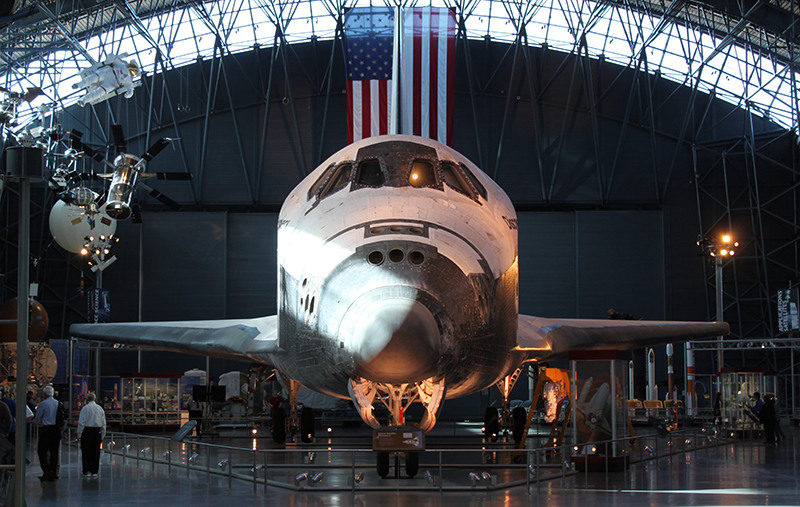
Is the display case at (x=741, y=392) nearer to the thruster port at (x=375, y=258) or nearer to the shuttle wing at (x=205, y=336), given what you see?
the shuttle wing at (x=205, y=336)

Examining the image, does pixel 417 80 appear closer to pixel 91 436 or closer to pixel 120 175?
pixel 120 175

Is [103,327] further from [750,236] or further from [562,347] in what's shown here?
A: [750,236]

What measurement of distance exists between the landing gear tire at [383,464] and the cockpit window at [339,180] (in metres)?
2.71

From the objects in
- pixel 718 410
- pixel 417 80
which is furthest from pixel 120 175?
pixel 718 410

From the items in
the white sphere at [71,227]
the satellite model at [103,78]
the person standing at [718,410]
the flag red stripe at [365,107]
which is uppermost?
the satellite model at [103,78]

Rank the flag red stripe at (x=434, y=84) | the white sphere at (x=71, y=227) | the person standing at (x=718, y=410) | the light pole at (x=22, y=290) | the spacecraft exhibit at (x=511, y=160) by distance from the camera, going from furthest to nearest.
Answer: the spacecraft exhibit at (x=511, y=160)
the white sphere at (x=71, y=227)
the person standing at (x=718, y=410)
the flag red stripe at (x=434, y=84)
the light pole at (x=22, y=290)

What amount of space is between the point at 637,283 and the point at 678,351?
3.04m

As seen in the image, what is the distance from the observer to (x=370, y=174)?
7.79 metres

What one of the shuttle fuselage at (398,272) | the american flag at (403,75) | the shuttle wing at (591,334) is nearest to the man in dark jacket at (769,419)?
the shuttle wing at (591,334)

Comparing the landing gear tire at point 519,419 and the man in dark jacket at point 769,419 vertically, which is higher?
the landing gear tire at point 519,419

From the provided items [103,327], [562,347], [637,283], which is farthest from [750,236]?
[103,327]

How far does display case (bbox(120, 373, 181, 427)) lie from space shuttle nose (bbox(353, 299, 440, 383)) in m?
16.4

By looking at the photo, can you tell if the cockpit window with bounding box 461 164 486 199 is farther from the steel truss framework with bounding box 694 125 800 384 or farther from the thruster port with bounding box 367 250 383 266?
the steel truss framework with bounding box 694 125 800 384

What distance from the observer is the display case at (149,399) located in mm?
20891
